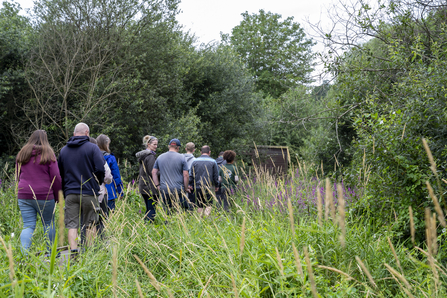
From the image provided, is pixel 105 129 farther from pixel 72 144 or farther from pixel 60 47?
pixel 72 144

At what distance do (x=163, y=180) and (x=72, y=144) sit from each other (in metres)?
2.01

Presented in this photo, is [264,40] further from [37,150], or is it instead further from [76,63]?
[37,150]

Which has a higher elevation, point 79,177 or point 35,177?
point 35,177

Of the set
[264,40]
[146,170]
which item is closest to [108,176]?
[146,170]

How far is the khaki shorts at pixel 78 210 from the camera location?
467 cm

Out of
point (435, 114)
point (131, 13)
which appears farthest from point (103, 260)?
point (131, 13)

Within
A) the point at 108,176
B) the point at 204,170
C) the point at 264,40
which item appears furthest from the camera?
the point at 264,40

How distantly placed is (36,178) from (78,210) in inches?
27.2

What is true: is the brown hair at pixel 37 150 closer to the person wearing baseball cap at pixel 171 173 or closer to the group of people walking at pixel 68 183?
the group of people walking at pixel 68 183

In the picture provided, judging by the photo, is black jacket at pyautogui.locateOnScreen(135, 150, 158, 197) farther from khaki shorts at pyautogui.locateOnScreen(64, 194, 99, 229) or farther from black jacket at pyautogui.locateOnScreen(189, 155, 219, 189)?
khaki shorts at pyautogui.locateOnScreen(64, 194, 99, 229)

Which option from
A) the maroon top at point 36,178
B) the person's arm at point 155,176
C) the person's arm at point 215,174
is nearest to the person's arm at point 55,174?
the maroon top at point 36,178

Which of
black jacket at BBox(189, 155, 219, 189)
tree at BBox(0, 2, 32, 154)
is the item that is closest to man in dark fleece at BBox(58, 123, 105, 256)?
black jacket at BBox(189, 155, 219, 189)

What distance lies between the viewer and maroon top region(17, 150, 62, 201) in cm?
450

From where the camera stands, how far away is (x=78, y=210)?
15.7 ft
